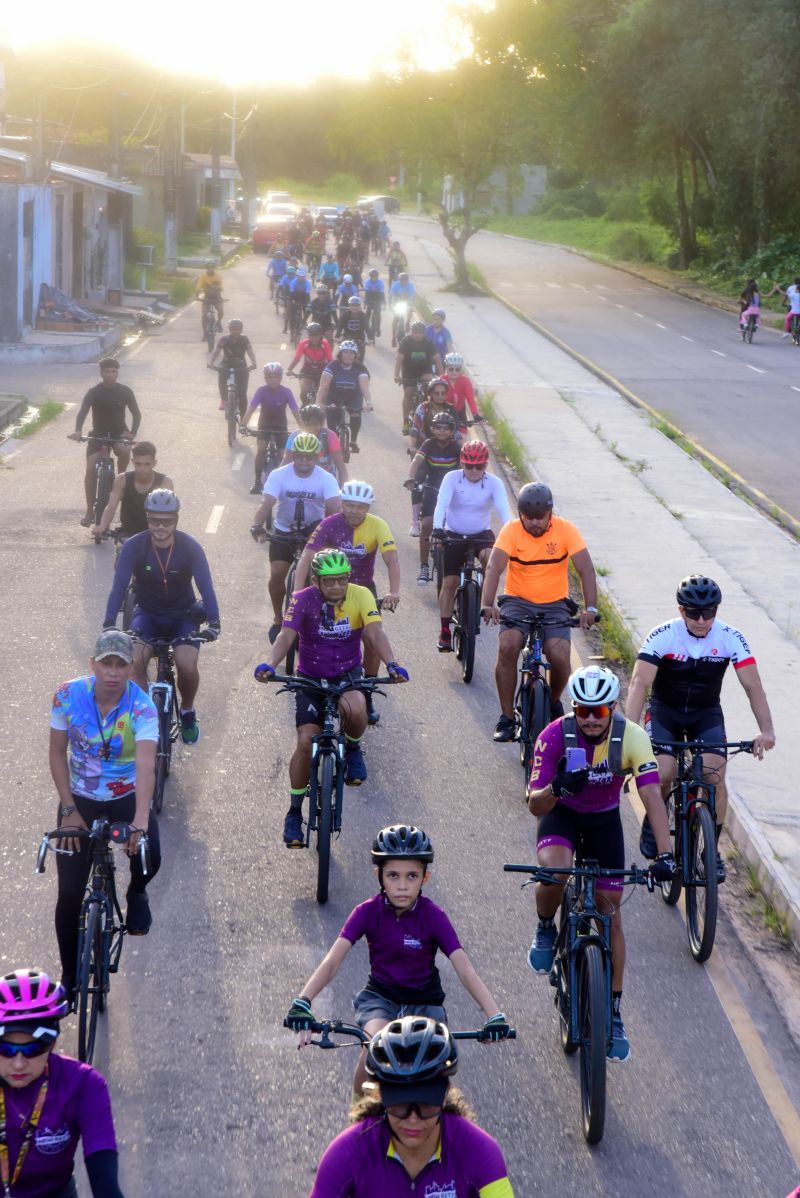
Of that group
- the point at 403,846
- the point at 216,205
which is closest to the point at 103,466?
the point at 403,846

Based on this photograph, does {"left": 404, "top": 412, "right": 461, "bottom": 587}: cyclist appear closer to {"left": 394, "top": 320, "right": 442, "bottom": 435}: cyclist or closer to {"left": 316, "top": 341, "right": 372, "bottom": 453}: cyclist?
{"left": 316, "top": 341, "right": 372, "bottom": 453}: cyclist


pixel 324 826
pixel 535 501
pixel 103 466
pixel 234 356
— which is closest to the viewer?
pixel 324 826

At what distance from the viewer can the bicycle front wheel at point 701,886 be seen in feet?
25.7

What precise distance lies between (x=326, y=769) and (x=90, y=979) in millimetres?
2168

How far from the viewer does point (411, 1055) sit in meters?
4.07

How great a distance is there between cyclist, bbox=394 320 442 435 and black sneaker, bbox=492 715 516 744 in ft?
44.2

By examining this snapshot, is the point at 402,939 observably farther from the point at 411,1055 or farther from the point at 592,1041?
the point at 411,1055

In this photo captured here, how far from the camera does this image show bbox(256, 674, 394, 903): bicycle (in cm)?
842

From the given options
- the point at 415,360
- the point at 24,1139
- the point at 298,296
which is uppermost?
the point at 24,1139

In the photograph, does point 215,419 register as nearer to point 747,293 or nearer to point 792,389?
point 792,389

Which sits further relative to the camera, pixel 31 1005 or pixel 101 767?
pixel 101 767

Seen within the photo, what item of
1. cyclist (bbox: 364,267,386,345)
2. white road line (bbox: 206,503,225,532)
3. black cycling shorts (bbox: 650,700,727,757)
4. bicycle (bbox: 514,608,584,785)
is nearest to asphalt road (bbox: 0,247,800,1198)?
bicycle (bbox: 514,608,584,785)

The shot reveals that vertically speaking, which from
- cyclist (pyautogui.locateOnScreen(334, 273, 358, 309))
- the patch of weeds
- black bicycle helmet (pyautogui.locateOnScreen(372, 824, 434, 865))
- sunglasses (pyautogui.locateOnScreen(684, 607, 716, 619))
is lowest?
the patch of weeds

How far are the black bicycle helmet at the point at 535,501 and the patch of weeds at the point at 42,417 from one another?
52.9 feet
